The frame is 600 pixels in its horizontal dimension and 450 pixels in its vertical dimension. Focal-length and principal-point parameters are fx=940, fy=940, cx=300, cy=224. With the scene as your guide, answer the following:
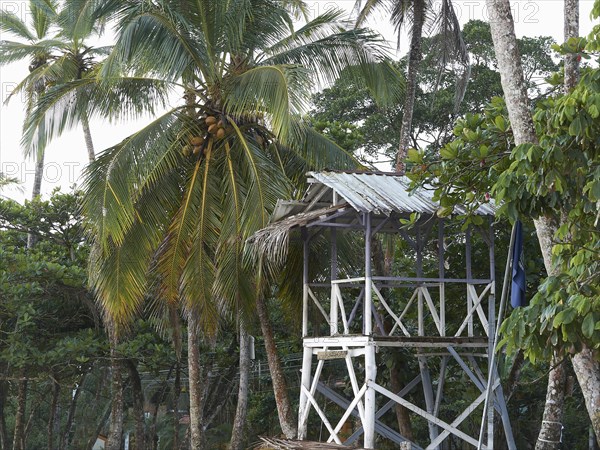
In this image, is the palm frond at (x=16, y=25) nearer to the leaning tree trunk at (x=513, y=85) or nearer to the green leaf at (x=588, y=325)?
the leaning tree trunk at (x=513, y=85)

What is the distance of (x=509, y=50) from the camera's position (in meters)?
11.0

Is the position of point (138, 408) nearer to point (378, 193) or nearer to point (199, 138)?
point (199, 138)

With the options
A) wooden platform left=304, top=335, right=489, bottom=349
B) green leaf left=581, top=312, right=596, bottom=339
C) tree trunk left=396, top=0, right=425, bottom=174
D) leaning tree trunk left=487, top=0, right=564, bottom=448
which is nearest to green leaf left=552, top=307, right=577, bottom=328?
green leaf left=581, top=312, right=596, bottom=339

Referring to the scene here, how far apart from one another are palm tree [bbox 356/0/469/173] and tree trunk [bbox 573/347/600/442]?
9355 millimetres

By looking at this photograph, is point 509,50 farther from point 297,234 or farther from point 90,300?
point 90,300

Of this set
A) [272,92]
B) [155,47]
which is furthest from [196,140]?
[272,92]

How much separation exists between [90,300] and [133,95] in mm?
6479

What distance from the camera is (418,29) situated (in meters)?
19.5

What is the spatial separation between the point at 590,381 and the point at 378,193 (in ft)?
14.7

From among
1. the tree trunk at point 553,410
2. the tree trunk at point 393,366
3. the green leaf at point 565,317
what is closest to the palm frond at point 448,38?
the tree trunk at point 393,366

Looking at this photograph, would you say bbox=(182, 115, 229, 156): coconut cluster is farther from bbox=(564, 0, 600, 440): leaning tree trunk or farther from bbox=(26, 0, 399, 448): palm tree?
bbox=(564, 0, 600, 440): leaning tree trunk

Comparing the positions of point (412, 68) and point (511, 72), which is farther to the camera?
point (412, 68)

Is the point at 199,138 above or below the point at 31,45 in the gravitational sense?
below

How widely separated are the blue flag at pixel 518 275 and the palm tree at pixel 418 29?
28.3 ft
